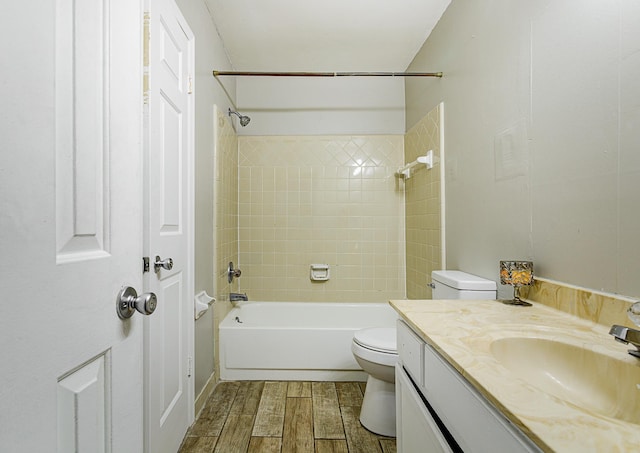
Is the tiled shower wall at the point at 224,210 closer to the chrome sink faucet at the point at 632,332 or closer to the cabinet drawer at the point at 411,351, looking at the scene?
the cabinet drawer at the point at 411,351

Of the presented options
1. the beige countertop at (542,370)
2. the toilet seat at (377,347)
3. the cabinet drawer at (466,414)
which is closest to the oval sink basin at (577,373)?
the beige countertop at (542,370)

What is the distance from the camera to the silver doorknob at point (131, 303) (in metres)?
0.71

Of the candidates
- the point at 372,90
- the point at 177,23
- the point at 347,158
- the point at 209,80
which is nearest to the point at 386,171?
the point at 347,158

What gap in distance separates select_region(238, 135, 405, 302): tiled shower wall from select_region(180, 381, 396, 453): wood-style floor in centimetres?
99

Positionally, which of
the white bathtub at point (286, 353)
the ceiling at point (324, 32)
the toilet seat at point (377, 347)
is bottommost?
the white bathtub at point (286, 353)

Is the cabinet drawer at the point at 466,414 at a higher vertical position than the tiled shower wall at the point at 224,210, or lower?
lower

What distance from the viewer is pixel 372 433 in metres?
1.73

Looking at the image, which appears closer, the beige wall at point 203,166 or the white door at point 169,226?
the white door at point 169,226

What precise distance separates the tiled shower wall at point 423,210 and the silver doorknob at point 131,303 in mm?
1854

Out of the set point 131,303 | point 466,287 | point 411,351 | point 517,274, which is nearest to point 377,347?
point 466,287

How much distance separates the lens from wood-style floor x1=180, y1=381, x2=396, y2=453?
1.62 m

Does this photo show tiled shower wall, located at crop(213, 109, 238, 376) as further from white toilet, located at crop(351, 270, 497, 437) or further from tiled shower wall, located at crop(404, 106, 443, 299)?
tiled shower wall, located at crop(404, 106, 443, 299)

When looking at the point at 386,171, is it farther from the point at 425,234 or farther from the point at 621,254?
the point at 621,254

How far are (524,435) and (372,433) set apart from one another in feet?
4.69
